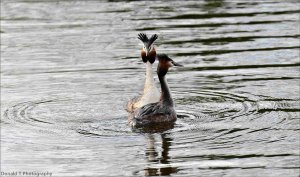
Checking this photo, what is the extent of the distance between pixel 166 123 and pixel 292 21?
1009 centimetres

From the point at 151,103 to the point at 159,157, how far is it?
111 inches

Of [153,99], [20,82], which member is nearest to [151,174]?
[153,99]

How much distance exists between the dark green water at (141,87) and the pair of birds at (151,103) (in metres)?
0.24

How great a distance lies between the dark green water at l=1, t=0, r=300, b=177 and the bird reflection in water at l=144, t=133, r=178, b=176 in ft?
0.05

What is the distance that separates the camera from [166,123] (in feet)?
49.7

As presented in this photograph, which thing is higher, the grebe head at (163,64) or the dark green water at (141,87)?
the grebe head at (163,64)

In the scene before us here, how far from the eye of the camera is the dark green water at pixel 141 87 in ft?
42.1

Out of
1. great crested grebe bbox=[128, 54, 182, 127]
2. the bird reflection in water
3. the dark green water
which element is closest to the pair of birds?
great crested grebe bbox=[128, 54, 182, 127]

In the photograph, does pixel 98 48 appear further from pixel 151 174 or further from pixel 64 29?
pixel 151 174

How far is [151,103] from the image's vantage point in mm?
15695

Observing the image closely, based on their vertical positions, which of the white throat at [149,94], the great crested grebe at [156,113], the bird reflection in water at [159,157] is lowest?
the bird reflection in water at [159,157]

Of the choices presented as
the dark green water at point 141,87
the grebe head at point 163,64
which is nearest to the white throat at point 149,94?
the grebe head at point 163,64

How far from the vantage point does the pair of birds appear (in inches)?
593

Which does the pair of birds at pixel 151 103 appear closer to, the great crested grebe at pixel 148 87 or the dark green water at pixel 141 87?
the great crested grebe at pixel 148 87
